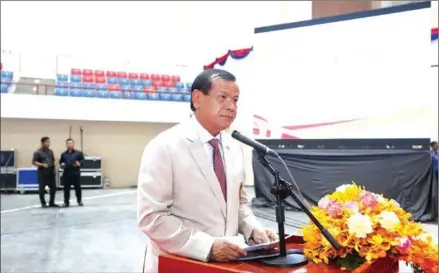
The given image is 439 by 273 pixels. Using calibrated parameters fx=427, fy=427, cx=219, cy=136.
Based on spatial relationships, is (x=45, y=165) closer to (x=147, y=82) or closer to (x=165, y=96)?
(x=165, y=96)

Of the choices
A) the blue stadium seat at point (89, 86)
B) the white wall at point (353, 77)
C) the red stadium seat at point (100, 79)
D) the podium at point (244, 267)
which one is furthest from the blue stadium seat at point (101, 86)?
the podium at point (244, 267)

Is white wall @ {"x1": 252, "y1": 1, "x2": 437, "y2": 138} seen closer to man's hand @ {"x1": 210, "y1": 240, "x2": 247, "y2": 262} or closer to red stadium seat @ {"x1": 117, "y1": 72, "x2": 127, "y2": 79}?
man's hand @ {"x1": 210, "y1": 240, "x2": 247, "y2": 262}

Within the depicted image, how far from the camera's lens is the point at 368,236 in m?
1.05

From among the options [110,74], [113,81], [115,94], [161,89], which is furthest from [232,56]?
[110,74]

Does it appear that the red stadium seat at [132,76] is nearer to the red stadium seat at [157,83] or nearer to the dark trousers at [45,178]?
the red stadium seat at [157,83]

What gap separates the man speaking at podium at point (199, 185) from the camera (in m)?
1.19

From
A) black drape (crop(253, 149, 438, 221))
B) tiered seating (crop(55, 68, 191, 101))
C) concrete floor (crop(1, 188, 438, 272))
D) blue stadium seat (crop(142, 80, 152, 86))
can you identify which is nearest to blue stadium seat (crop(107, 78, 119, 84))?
tiered seating (crop(55, 68, 191, 101))

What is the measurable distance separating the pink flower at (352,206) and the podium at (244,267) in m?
0.14

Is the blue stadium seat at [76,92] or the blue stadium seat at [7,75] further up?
the blue stadium seat at [7,75]

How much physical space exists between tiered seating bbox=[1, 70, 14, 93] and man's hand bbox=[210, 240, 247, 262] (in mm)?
10431

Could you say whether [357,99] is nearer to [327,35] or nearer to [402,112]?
[402,112]

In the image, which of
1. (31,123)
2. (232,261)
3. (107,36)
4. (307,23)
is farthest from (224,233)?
(107,36)

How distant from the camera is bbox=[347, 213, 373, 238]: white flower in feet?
3.41

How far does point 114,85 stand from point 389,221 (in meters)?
10.4
